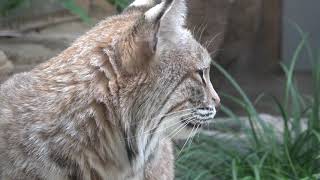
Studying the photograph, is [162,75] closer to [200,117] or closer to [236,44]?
[200,117]

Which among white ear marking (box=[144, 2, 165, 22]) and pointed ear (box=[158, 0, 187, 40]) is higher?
white ear marking (box=[144, 2, 165, 22])

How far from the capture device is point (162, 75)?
3162 mm

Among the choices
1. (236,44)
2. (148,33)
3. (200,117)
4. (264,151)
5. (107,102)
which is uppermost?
(148,33)

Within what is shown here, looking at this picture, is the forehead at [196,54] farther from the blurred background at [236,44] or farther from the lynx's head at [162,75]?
the blurred background at [236,44]

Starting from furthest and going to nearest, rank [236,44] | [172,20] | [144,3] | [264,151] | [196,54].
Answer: [236,44], [264,151], [144,3], [196,54], [172,20]

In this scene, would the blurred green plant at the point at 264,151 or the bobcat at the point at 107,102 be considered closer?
the bobcat at the point at 107,102

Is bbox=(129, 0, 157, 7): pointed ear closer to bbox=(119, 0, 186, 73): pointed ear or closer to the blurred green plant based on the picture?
bbox=(119, 0, 186, 73): pointed ear

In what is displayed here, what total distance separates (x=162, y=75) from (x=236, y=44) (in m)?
3.90

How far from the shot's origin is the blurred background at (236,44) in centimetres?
481

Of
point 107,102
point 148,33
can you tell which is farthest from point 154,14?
point 107,102

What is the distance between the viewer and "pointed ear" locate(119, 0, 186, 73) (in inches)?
119

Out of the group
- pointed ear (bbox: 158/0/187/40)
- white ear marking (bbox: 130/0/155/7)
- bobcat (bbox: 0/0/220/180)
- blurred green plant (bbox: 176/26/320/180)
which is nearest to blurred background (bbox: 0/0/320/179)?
blurred green plant (bbox: 176/26/320/180)

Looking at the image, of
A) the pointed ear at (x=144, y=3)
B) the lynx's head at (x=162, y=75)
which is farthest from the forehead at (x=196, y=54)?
the pointed ear at (x=144, y=3)

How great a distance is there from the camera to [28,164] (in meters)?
3.17
